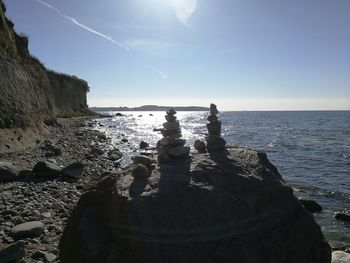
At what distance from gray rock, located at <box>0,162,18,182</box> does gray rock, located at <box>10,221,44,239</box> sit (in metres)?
4.66

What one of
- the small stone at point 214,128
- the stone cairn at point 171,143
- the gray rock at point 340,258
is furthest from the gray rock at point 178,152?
the gray rock at point 340,258

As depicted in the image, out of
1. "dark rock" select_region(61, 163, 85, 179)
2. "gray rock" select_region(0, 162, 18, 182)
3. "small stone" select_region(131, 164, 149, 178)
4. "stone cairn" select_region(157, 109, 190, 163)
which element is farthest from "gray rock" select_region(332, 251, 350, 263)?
"gray rock" select_region(0, 162, 18, 182)

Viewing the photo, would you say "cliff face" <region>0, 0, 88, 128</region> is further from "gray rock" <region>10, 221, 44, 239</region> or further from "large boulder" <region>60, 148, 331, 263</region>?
"large boulder" <region>60, 148, 331, 263</region>

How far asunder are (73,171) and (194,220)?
971 cm

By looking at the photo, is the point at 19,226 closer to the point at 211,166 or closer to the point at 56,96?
the point at 211,166

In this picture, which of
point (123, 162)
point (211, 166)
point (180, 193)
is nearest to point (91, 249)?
point (180, 193)

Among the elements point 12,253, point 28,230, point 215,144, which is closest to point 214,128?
point 215,144

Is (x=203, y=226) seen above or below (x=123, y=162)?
above

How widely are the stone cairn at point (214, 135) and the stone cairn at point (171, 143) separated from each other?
3.05 feet

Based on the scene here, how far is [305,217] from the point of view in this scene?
6.79m

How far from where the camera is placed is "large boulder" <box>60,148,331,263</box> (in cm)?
552

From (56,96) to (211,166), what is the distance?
184 ft

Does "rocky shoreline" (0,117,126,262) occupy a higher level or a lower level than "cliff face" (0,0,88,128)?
lower

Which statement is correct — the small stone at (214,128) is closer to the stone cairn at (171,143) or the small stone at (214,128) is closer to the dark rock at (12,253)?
the stone cairn at (171,143)
